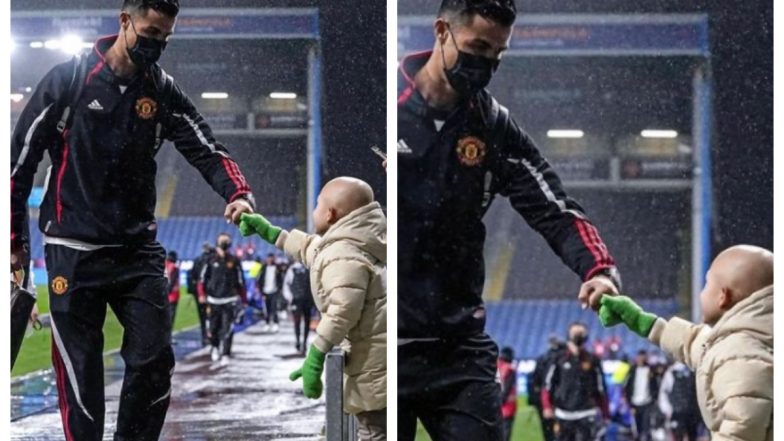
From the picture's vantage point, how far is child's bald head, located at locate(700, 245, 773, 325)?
2.83 m

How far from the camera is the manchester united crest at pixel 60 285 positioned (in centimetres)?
317

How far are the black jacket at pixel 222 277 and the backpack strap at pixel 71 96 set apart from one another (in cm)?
57

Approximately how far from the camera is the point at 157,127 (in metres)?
3.17

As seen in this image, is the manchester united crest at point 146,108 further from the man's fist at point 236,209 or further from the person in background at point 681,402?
the person in background at point 681,402

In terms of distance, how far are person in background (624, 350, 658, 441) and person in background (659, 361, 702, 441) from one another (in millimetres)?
31

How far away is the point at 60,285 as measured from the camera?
10.4 feet

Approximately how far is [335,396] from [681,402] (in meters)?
0.92

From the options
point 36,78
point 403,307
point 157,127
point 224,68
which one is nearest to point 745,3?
point 403,307

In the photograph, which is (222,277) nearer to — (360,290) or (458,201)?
(360,290)

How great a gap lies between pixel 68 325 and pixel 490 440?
4.09ft

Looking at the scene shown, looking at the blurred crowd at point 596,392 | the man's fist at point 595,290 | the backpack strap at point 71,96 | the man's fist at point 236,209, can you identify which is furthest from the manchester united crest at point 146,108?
the man's fist at point 595,290

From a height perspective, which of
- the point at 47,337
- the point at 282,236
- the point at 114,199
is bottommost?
the point at 47,337

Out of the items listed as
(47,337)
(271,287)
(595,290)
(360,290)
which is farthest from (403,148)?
(47,337)

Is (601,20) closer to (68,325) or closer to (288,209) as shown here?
(288,209)
